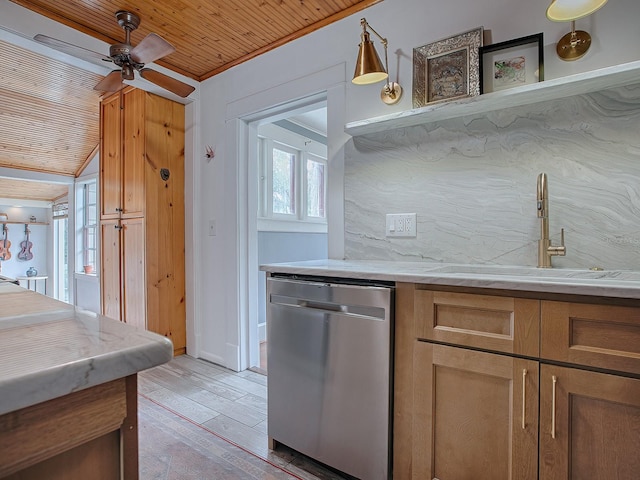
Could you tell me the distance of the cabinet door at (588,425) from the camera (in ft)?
3.11

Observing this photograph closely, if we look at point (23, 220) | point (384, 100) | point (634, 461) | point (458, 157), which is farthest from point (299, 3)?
point (23, 220)

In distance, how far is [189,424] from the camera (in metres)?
1.98

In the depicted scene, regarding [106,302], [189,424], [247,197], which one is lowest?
[189,424]

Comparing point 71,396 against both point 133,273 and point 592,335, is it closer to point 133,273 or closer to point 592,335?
point 592,335

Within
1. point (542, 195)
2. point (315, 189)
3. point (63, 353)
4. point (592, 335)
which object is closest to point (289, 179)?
point (315, 189)

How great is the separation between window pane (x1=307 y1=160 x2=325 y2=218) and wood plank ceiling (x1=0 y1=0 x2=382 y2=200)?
1719 millimetres

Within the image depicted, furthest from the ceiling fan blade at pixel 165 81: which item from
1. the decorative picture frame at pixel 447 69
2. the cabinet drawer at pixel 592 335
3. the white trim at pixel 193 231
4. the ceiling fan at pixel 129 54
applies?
the cabinet drawer at pixel 592 335

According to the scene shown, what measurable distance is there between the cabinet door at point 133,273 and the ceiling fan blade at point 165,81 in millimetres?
1151

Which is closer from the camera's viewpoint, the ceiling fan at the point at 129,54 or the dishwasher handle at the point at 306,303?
the dishwasher handle at the point at 306,303

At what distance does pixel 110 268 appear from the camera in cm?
334

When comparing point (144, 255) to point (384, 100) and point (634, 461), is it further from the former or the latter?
point (634, 461)

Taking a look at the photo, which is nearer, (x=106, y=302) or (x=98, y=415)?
(x=98, y=415)

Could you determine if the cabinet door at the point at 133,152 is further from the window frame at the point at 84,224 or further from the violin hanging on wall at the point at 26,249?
the violin hanging on wall at the point at 26,249

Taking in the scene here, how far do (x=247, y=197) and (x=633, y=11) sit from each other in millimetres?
2354
